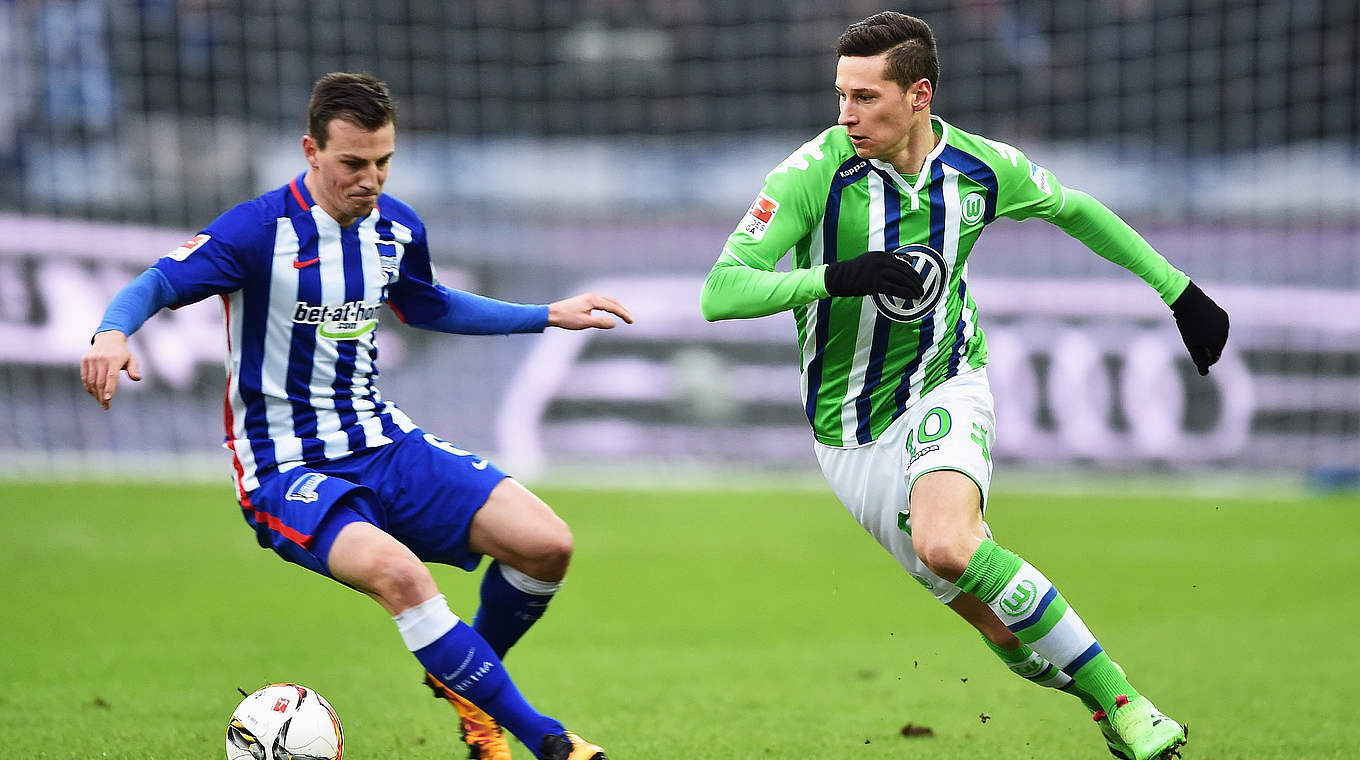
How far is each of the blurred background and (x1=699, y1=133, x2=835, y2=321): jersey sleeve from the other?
930cm

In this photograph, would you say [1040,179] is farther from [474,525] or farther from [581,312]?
[474,525]

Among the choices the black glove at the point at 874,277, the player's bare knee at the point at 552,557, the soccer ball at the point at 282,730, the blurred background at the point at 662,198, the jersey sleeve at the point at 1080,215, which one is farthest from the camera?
the blurred background at the point at 662,198

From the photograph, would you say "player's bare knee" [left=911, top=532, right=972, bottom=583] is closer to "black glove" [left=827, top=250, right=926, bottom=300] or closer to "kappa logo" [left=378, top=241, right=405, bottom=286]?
"black glove" [left=827, top=250, right=926, bottom=300]

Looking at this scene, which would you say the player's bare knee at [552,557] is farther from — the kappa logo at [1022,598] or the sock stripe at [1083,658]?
the sock stripe at [1083,658]

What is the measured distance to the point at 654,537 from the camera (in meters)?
10.8

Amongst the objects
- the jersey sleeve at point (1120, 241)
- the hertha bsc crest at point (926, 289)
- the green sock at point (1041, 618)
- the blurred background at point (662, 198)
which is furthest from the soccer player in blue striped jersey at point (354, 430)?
the blurred background at point (662, 198)

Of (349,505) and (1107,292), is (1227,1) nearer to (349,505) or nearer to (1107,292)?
(1107,292)

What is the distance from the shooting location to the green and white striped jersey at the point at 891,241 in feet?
14.5

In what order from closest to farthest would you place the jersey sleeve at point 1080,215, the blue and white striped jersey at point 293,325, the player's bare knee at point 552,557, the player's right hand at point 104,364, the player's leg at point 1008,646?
the player's right hand at point 104,364
the blue and white striped jersey at point 293,325
the player's bare knee at point 552,557
the player's leg at point 1008,646
the jersey sleeve at point 1080,215

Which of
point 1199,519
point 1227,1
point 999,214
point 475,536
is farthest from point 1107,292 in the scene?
point 475,536

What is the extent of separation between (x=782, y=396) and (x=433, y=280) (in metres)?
9.28

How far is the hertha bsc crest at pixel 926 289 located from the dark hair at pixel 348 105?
5.09 ft

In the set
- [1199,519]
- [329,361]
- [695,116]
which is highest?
[695,116]

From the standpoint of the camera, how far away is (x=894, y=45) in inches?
171
